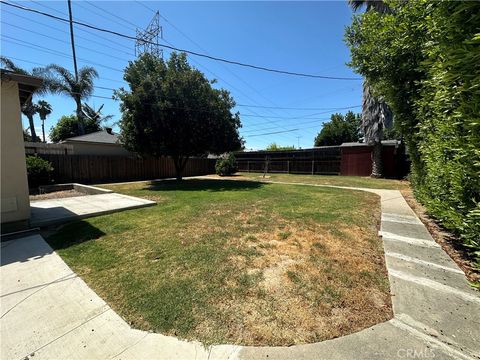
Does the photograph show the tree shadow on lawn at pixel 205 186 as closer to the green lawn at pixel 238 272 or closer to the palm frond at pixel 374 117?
the green lawn at pixel 238 272

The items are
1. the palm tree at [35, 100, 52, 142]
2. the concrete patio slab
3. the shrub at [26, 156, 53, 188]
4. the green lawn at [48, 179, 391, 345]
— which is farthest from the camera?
the palm tree at [35, 100, 52, 142]

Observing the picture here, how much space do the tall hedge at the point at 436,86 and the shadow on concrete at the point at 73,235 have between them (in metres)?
5.65

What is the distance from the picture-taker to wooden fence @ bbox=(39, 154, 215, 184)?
13.7 m

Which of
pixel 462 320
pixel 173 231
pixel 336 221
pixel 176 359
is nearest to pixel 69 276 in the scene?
pixel 173 231

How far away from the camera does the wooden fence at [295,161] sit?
18.5m

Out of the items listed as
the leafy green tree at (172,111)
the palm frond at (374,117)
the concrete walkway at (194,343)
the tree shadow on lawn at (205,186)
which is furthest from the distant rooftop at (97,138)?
the palm frond at (374,117)

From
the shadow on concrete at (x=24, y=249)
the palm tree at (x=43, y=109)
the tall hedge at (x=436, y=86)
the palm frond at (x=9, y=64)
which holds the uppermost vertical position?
the palm frond at (x=9, y=64)

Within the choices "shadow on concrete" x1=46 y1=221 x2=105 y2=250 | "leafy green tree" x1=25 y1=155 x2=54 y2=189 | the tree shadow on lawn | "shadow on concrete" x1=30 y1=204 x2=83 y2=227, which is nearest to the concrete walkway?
"shadow on concrete" x1=46 y1=221 x2=105 y2=250

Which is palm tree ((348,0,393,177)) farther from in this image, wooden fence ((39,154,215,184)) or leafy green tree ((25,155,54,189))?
leafy green tree ((25,155,54,189))

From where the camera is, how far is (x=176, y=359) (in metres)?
1.84

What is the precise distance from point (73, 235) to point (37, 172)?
28.8 feet

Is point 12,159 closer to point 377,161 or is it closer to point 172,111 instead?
point 172,111

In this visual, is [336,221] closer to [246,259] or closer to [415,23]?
[246,259]

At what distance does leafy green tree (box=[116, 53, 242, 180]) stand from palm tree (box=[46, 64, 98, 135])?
1267 cm
